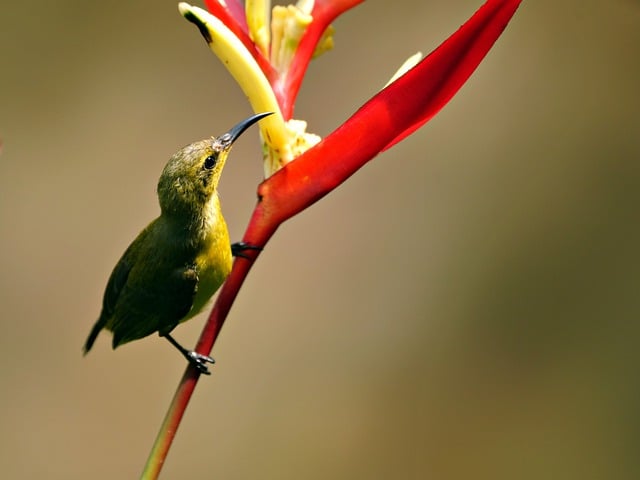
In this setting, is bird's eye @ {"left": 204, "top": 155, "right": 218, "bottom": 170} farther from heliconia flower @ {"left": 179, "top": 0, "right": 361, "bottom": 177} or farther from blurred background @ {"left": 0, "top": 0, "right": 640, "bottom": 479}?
blurred background @ {"left": 0, "top": 0, "right": 640, "bottom": 479}

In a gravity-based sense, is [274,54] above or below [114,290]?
above

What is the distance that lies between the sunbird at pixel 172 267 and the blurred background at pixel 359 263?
883mm

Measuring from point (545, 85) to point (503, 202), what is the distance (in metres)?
0.29

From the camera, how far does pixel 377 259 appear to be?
1902 millimetres

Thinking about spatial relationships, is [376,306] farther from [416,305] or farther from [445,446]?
[445,446]

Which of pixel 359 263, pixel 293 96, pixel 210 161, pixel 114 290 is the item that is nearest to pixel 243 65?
pixel 293 96

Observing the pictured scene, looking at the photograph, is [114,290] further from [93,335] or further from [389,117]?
[389,117]

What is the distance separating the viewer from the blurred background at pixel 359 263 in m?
1.76

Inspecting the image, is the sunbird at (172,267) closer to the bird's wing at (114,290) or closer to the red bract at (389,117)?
the bird's wing at (114,290)

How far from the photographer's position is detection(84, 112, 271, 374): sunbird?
33.6 inches

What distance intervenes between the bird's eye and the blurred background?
0.97 meters

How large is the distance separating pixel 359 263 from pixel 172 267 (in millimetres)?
1071

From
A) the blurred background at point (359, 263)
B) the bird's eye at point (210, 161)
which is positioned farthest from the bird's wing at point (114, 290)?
the blurred background at point (359, 263)

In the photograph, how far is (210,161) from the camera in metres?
0.81
